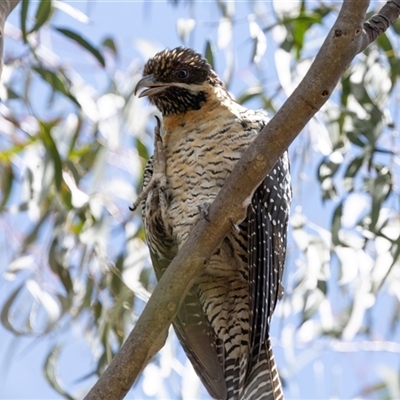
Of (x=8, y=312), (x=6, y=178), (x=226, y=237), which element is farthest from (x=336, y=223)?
(x=6, y=178)

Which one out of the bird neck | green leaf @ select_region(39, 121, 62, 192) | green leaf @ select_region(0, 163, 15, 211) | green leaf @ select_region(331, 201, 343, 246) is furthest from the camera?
green leaf @ select_region(0, 163, 15, 211)

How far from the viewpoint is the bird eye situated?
12.1ft

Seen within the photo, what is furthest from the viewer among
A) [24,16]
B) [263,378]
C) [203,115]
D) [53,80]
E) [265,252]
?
[53,80]

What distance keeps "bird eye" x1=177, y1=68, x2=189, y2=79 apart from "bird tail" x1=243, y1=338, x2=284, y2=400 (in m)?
1.06

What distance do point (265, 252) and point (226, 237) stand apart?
21cm

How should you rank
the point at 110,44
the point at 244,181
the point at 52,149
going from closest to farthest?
the point at 244,181 < the point at 52,149 < the point at 110,44

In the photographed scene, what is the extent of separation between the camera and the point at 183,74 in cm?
371

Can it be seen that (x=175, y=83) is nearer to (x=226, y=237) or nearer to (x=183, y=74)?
(x=183, y=74)

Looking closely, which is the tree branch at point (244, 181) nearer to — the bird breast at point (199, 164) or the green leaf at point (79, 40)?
the bird breast at point (199, 164)

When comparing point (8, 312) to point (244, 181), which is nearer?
point (244, 181)

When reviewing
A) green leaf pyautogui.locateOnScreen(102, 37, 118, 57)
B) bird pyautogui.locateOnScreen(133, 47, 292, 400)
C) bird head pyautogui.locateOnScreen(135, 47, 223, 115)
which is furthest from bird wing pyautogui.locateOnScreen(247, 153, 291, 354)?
green leaf pyautogui.locateOnScreen(102, 37, 118, 57)

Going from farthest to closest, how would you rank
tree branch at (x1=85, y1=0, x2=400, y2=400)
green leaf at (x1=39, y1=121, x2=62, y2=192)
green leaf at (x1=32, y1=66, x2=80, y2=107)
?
1. green leaf at (x1=32, y1=66, x2=80, y2=107)
2. green leaf at (x1=39, y1=121, x2=62, y2=192)
3. tree branch at (x1=85, y1=0, x2=400, y2=400)

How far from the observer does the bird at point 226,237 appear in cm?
327

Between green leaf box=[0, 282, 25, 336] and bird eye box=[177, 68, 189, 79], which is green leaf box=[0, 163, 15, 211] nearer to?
green leaf box=[0, 282, 25, 336]
